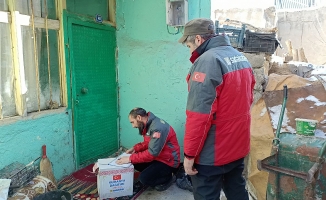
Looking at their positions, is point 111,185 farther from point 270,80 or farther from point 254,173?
point 270,80

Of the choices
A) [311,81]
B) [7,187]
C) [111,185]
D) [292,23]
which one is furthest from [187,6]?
[292,23]

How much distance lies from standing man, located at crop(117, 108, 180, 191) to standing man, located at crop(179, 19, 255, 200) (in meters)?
1.11

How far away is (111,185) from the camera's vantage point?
304 centimetres

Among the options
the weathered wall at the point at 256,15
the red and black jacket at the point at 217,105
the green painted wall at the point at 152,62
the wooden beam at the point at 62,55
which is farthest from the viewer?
the weathered wall at the point at 256,15

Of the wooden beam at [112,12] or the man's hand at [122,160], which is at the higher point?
the wooden beam at [112,12]

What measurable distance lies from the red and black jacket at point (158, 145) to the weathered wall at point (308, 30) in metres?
11.1

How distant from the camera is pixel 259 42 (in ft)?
15.0

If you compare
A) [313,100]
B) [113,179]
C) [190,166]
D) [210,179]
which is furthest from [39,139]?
[313,100]

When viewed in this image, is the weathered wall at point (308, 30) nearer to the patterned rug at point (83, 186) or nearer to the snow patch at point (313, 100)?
the snow patch at point (313, 100)

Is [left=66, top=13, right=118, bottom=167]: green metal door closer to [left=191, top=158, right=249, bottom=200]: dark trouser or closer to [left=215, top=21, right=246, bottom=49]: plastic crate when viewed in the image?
[left=215, top=21, right=246, bottom=49]: plastic crate

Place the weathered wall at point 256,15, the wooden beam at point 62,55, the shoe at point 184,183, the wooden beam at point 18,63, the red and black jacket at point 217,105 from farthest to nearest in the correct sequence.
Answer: the weathered wall at point 256,15
the wooden beam at point 62,55
the shoe at point 184,183
the wooden beam at point 18,63
the red and black jacket at point 217,105

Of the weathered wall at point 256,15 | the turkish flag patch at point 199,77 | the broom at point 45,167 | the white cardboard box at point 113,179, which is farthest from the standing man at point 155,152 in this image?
the weathered wall at point 256,15

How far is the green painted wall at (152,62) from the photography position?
3.99 meters

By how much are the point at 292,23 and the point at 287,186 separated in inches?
478
